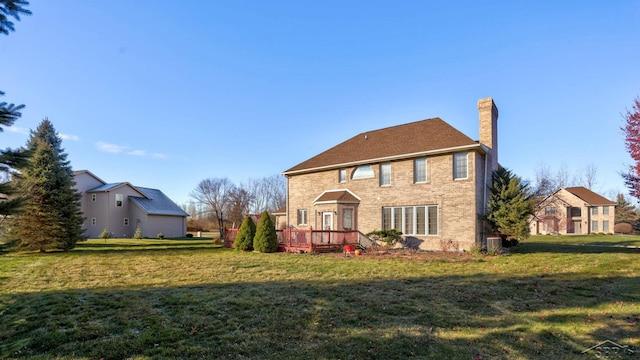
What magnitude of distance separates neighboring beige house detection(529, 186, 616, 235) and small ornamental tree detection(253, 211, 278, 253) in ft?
135

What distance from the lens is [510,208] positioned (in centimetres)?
1673

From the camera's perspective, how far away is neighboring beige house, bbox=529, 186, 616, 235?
45.7m

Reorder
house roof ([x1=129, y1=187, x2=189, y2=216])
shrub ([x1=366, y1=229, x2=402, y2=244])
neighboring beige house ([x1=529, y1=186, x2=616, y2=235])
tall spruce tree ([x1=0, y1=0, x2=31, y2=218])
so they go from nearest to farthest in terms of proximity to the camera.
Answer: tall spruce tree ([x1=0, y1=0, x2=31, y2=218])
shrub ([x1=366, y1=229, x2=402, y2=244])
house roof ([x1=129, y1=187, x2=189, y2=216])
neighboring beige house ([x1=529, y1=186, x2=616, y2=235])

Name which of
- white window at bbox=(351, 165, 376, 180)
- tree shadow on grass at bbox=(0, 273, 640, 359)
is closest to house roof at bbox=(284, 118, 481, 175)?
white window at bbox=(351, 165, 376, 180)

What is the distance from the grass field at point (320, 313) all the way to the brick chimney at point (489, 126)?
27.2 feet

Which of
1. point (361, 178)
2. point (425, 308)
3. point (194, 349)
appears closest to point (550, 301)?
point (425, 308)

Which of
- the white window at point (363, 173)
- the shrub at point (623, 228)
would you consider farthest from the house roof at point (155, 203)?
the shrub at point (623, 228)

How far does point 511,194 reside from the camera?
55.7 ft

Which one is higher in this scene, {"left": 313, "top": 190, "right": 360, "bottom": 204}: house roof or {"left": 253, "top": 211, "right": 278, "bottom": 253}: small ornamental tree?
{"left": 313, "top": 190, "right": 360, "bottom": 204}: house roof

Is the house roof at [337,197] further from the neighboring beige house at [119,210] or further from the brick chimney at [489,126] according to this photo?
the neighboring beige house at [119,210]

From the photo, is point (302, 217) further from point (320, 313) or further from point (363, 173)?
point (320, 313)

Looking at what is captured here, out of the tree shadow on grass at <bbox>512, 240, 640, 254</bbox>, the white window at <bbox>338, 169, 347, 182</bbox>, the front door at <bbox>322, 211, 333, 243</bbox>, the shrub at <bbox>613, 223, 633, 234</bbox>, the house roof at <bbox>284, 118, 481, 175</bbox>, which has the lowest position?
the shrub at <bbox>613, 223, 633, 234</bbox>

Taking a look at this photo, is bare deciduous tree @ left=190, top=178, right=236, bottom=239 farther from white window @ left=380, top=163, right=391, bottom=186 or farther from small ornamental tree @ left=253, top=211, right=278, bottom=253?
white window @ left=380, top=163, right=391, bottom=186

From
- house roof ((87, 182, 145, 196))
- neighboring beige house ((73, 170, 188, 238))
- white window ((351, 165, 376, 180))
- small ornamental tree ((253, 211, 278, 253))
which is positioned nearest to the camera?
small ornamental tree ((253, 211, 278, 253))
